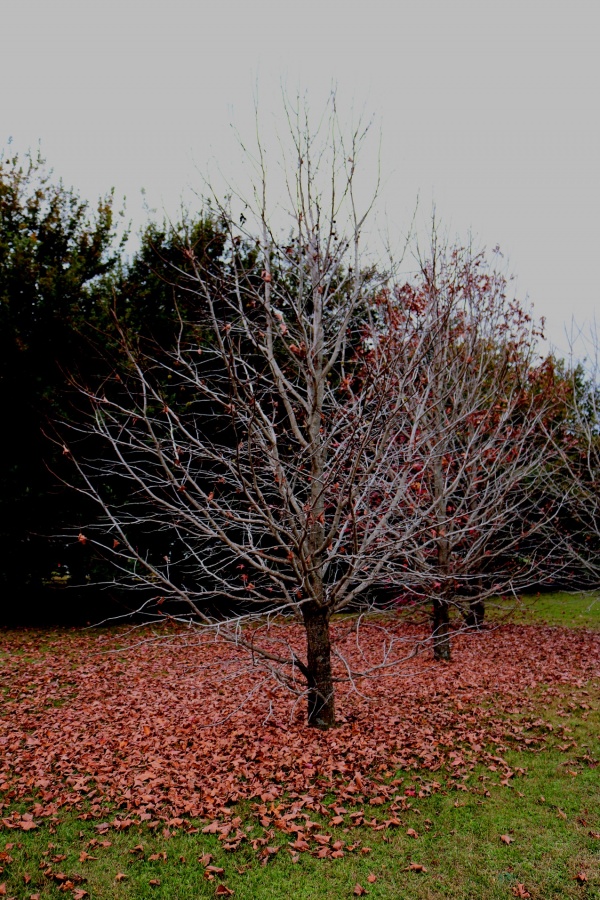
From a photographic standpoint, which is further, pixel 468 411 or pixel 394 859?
pixel 468 411

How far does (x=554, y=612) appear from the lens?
15.2 metres

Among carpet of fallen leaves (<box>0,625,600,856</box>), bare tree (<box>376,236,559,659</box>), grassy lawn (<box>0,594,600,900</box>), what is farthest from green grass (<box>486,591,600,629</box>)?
grassy lawn (<box>0,594,600,900</box>)

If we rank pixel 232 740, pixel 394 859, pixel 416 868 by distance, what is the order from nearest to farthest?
pixel 416 868
pixel 394 859
pixel 232 740

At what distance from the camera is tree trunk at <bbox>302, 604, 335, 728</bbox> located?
5930 millimetres

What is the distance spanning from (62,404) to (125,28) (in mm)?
6868

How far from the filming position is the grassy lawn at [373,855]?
386 cm

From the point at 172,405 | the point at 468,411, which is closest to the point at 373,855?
the point at 468,411

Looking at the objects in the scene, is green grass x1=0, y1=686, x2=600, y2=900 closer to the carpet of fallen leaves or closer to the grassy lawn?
the grassy lawn

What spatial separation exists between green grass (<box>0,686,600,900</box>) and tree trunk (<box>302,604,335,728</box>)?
1376 millimetres

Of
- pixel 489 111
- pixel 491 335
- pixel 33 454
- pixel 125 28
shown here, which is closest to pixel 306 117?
pixel 125 28

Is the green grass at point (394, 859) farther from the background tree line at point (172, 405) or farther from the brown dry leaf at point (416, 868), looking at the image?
the background tree line at point (172, 405)

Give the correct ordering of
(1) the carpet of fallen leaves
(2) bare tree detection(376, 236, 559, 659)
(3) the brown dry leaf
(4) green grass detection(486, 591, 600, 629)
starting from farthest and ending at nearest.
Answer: (4) green grass detection(486, 591, 600, 629), (2) bare tree detection(376, 236, 559, 659), (1) the carpet of fallen leaves, (3) the brown dry leaf

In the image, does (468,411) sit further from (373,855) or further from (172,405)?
(172,405)

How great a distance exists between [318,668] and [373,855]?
1.92 metres
